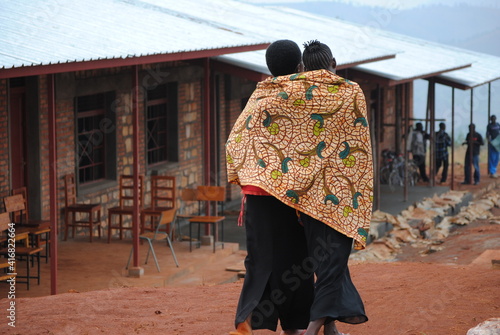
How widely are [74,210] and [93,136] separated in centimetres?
151

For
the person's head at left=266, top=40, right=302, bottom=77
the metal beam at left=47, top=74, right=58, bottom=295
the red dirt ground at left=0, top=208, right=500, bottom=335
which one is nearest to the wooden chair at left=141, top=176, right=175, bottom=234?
the metal beam at left=47, top=74, right=58, bottom=295

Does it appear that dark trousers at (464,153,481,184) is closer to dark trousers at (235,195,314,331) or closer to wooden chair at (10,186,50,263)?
wooden chair at (10,186,50,263)

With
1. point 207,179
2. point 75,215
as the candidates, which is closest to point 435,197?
point 207,179

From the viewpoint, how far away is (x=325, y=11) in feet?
413

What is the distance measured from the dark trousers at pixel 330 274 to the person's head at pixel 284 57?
931 mm

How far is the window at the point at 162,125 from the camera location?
14797mm

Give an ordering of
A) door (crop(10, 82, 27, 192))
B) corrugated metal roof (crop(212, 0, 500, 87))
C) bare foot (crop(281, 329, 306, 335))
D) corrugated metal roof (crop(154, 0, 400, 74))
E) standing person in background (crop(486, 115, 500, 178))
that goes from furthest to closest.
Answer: standing person in background (crop(486, 115, 500, 178)) < corrugated metal roof (crop(212, 0, 500, 87)) < corrugated metal roof (crop(154, 0, 400, 74)) < door (crop(10, 82, 27, 192)) < bare foot (crop(281, 329, 306, 335))

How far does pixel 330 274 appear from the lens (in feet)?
17.3

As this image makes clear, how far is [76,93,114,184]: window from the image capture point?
12797 mm

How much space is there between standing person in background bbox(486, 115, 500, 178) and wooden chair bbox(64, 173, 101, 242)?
14.3m

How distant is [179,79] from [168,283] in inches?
208

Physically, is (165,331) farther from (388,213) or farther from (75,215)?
(388,213)

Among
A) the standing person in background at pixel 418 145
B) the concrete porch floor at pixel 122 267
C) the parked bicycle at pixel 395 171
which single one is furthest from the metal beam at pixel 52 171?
the standing person in background at pixel 418 145

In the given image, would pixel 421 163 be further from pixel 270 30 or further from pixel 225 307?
pixel 225 307
